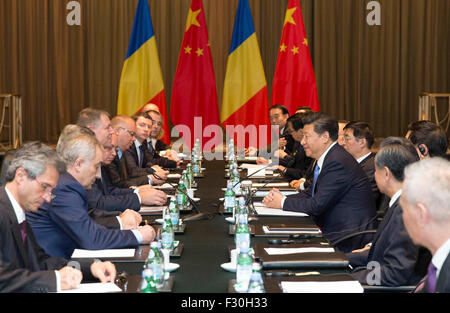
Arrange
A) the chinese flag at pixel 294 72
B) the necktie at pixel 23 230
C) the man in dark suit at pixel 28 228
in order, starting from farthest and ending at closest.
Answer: the chinese flag at pixel 294 72 < the necktie at pixel 23 230 < the man in dark suit at pixel 28 228

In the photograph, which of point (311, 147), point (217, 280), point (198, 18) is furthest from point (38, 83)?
point (217, 280)

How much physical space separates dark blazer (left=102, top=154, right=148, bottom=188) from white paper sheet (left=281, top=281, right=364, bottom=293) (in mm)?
3258

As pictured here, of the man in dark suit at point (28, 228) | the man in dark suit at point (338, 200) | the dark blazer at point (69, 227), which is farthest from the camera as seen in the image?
the man in dark suit at point (338, 200)

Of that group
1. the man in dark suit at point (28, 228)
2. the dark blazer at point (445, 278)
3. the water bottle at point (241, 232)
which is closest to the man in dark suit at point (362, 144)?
the water bottle at point (241, 232)

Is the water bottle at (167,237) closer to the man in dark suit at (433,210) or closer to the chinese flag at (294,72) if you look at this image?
the man in dark suit at (433,210)

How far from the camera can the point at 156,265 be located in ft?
8.18

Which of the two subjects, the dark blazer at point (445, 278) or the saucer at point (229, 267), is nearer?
the dark blazer at point (445, 278)

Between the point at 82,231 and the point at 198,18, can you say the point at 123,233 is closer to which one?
the point at 82,231

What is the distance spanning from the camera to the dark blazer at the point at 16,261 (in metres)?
2.43

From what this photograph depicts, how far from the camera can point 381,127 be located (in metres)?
12.9

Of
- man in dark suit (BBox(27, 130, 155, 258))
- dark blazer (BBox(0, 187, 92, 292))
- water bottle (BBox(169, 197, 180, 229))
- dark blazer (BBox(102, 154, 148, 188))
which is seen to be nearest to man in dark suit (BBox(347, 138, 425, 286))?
water bottle (BBox(169, 197, 180, 229))

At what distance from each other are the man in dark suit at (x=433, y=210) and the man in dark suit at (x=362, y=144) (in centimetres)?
310

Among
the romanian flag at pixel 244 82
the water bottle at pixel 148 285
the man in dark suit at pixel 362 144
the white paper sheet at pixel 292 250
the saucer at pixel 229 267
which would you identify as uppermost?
the romanian flag at pixel 244 82

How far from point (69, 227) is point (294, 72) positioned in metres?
7.10
